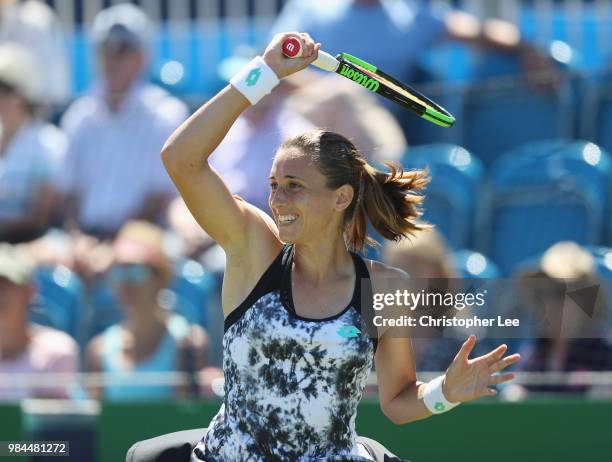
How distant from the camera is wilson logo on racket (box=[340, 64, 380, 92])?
3668 millimetres

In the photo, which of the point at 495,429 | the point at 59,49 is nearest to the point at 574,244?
the point at 495,429

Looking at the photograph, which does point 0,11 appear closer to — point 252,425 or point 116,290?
point 116,290

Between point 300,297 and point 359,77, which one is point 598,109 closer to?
point 359,77

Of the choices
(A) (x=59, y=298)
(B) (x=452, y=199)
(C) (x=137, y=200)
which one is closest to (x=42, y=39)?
(C) (x=137, y=200)

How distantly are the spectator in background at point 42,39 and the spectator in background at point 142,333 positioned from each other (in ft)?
5.88

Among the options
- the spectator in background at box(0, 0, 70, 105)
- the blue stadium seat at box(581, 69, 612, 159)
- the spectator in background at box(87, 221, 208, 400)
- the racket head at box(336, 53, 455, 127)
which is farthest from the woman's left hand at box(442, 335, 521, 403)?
the spectator in background at box(0, 0, 70, 105)

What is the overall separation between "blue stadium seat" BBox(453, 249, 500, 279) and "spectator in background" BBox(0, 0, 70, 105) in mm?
3006

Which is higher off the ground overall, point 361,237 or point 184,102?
point 184,102

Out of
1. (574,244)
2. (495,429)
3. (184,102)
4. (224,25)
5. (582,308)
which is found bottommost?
(495,429)

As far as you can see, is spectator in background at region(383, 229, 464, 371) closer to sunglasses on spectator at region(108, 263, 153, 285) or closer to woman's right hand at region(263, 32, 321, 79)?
sunglasses on spectator at region(108, 263, 153, 285)

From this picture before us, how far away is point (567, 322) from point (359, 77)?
7.19ft

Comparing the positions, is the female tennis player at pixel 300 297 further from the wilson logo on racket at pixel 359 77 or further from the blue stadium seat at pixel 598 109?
the blue stadium seat at pixel 598 109

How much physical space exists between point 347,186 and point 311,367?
0.59 meters

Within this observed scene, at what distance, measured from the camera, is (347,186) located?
3.70 metres
